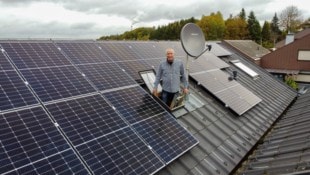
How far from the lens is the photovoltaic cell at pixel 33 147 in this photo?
6.10 metres

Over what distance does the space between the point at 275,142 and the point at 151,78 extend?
5.78 meters

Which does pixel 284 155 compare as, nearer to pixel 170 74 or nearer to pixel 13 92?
pixel 170 74

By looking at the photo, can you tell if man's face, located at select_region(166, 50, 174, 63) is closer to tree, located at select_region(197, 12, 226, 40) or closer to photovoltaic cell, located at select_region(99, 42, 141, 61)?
photovoltaic cell, located at select_region(99, 42, 141, 61)

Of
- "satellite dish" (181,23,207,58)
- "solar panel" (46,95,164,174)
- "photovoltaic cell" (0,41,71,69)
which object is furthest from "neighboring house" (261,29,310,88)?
"solar panel" (46,95,164,174)

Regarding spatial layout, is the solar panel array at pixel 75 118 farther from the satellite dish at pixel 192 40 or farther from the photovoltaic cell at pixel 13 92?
the satellite dish at pixel 192 40

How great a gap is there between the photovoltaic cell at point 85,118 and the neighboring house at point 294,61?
41756mm

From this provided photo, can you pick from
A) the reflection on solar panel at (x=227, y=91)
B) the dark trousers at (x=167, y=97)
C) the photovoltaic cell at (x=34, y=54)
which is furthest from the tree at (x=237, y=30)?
the photovoltaic cell at (x=34, y=54)

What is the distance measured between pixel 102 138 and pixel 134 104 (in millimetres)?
2523

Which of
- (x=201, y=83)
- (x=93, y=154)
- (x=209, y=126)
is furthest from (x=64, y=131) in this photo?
(x=201, y=83)

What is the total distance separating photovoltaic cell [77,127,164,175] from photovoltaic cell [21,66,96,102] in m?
2.03

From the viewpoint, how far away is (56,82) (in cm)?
942

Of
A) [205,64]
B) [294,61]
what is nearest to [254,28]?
[294,61]

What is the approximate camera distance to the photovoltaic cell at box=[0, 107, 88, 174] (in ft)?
20.0

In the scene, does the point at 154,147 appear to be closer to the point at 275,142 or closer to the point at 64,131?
the point at 64,131
